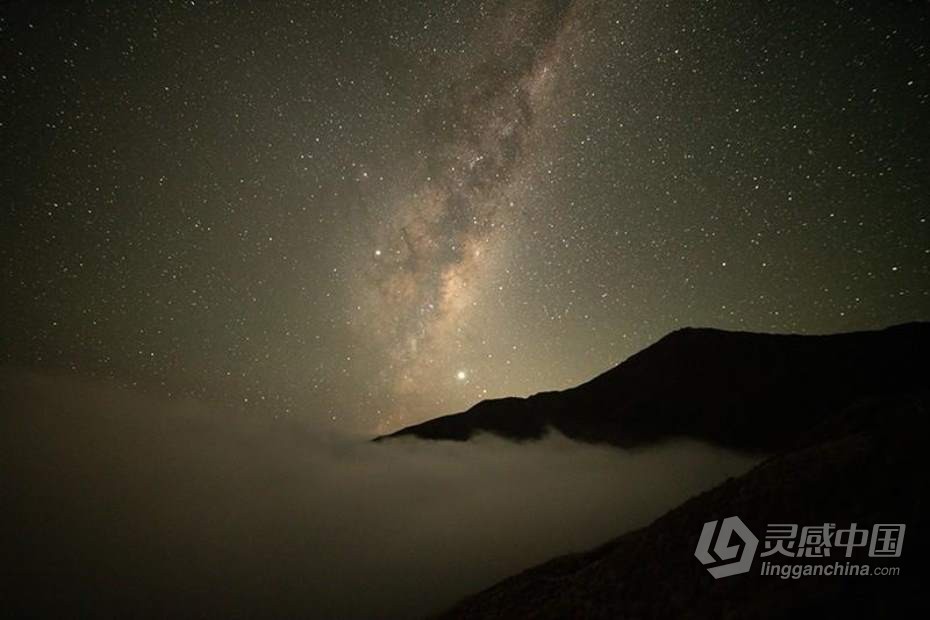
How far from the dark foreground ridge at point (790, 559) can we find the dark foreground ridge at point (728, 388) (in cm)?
4769

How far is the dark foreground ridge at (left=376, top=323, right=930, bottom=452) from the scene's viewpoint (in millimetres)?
55906

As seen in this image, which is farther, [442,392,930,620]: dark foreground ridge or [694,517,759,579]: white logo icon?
[694,517,759,579]: white logo icon

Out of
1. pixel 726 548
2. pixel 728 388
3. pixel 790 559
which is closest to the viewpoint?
pixel 790 559

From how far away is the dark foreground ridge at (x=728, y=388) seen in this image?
55.9 metres

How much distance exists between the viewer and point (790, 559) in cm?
783

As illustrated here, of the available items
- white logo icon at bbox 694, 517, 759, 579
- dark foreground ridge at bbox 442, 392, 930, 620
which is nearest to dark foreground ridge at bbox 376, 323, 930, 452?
dark foreground ridge at bbox 442, 392, 930, 620

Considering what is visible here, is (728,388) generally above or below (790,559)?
below

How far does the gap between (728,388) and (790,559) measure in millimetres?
73985

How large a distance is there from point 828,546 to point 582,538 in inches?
974

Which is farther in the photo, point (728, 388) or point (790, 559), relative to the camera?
point (728, 388)

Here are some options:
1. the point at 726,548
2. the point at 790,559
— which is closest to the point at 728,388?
the point at 726,548

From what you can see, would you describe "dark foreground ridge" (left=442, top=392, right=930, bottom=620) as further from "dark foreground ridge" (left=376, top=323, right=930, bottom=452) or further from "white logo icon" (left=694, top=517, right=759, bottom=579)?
"dark foreground ridge" (left=376, top=323, right=930, bottom=452)

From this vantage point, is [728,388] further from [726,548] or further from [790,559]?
[790,559]

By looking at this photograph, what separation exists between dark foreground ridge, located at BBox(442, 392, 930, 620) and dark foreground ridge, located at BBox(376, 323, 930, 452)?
47685 millimetres
